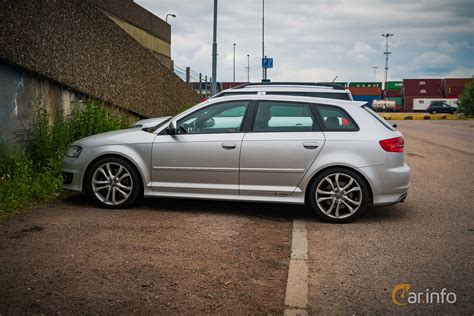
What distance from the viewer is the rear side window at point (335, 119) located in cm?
653

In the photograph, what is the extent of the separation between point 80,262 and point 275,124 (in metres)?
3.05

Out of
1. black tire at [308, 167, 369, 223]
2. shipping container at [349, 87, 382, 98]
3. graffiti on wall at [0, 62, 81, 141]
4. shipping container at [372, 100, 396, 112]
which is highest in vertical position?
shipping container at [349, 87, 382, 98]

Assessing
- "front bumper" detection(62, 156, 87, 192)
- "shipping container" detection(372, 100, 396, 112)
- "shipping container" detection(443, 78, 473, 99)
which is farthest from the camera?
"shipping container" detection(443, 78, 473, 99)

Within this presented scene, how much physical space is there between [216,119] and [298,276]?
9.58ft

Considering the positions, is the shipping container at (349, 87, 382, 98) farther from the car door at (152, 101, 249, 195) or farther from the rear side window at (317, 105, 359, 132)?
the car door at (152, 101, 249, 195)

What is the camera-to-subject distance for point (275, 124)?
6.66m

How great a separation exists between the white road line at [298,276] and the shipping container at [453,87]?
73069mm

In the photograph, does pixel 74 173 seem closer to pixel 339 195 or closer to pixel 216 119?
pixel 216 119

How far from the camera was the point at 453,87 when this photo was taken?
73.2 m

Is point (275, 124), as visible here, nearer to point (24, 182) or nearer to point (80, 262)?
point (80, 262)

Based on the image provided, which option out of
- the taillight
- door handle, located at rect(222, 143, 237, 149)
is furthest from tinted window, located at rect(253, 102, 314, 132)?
the taillight

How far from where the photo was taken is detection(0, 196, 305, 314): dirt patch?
3777 millimetres

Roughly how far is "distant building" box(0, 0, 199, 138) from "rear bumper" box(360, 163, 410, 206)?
17.8ft

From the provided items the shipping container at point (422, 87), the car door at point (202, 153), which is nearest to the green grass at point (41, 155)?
the car door at point (202, 153)
